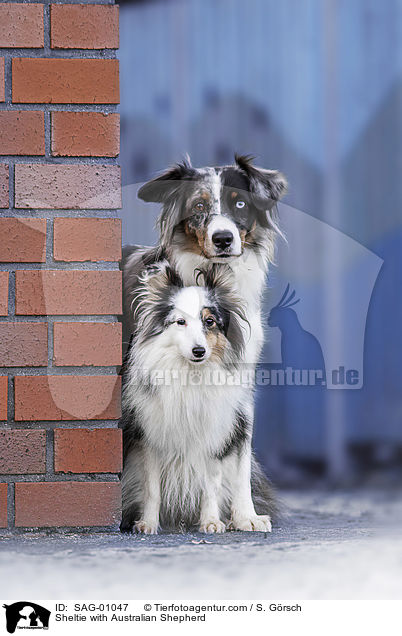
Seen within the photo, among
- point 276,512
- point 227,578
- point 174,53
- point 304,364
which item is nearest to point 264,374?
point 304,364

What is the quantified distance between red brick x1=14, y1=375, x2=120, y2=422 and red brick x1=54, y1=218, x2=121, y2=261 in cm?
31

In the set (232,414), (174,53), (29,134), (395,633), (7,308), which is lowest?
(395,633)

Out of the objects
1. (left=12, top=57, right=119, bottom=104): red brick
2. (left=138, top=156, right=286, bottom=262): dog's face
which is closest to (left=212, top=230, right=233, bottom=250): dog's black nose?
(left=138, top=156, right=286, bottom=262): dog's face

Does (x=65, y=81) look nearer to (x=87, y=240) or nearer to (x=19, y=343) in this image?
(x=87, y=240)

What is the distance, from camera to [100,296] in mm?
2238

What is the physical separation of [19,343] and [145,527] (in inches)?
24.1

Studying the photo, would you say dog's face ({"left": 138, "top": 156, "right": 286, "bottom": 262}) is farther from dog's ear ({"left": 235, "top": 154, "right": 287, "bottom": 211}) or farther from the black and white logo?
the black and white logo

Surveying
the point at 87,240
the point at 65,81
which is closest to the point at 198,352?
the point at 87,240

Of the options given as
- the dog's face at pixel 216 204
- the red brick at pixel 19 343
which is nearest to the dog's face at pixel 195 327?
the dog's face at pixel 216 204

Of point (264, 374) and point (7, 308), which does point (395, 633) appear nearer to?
point (264, 374)

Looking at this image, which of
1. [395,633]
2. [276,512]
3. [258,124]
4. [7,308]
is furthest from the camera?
[276,512]

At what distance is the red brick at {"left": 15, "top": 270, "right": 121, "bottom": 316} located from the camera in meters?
2.21

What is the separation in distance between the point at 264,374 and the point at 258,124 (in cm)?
68

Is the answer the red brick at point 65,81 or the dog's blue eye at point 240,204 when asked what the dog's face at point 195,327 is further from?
the red brick at point 65,81
